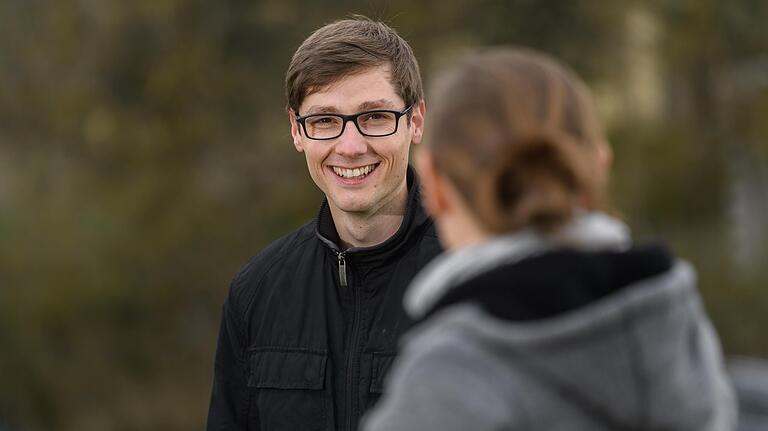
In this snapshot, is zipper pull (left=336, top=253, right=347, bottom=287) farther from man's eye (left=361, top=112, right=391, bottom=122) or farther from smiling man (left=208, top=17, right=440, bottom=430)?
man's eye (left=361, top=112, right=391, bottom=122)

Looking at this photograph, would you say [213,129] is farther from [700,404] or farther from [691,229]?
[700,404]

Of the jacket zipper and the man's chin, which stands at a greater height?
the man's chin

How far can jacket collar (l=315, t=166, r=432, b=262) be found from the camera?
3.11m

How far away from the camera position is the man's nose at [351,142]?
322cm

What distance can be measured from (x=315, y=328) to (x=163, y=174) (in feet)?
36.9

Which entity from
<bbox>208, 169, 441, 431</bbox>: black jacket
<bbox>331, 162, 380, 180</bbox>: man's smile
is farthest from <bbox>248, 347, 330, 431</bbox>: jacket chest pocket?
<bbox>331, 162, 380, 180</bbox>: man's smile

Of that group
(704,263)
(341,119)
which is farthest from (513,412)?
(704,263)

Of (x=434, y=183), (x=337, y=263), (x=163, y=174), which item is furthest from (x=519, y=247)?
(x=163, y=174)

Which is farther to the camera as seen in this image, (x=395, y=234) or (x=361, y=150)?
(x=361, y=150)

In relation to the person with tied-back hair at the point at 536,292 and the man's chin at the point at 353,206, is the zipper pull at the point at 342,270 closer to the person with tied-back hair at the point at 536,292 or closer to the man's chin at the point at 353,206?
the man's chin at the point at 353,206

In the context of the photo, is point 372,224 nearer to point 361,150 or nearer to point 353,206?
point 353,206

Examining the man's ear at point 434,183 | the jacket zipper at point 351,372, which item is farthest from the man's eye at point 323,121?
the man's ear at point 434,183

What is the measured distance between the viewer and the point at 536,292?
179 centimetres

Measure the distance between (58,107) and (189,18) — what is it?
1.79 meters
